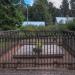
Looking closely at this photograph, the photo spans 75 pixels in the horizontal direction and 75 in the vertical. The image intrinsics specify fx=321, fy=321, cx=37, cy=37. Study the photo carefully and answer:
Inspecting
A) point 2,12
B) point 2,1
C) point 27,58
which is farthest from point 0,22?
point 27,58

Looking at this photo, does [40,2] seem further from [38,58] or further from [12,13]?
[38,58]

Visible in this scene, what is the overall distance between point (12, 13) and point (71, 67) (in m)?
13.9

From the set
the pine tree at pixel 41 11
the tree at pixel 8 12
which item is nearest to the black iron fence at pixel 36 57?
the tree at pixel 8 12

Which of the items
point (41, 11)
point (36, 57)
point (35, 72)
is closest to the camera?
point (35, 72)

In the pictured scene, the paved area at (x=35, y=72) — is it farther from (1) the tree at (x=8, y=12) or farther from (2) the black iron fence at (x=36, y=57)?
(1) the tree at (x=8, y=12)

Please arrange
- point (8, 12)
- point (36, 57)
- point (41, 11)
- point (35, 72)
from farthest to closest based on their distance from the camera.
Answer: point (41, 11) → point (8, 12) → point (36, 57) → point (35, 72)

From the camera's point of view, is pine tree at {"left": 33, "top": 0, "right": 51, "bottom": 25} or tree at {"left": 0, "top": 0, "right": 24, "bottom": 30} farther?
pine tree at {"left": 33, "top": 0, "right": 51, "bottom": 25}

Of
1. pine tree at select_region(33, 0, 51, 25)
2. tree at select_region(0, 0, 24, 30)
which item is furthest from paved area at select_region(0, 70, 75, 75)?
pine tree at select_region(33, 0, 51, 25)

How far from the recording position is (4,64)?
1370 centimetres

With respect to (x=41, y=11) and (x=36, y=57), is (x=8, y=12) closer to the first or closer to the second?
(x=36, y=57)

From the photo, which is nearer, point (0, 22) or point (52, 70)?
point (52, 70)

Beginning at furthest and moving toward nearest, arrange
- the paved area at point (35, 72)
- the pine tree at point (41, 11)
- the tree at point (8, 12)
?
the pine tree at point (41, 11), the tree at point (8, 12), the paved area at point (35, 72)

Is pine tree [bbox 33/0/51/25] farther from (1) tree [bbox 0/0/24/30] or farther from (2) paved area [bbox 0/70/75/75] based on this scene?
(2) paved area [bbox 0/70/75/75]

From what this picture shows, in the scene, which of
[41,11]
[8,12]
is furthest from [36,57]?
[41,11]
